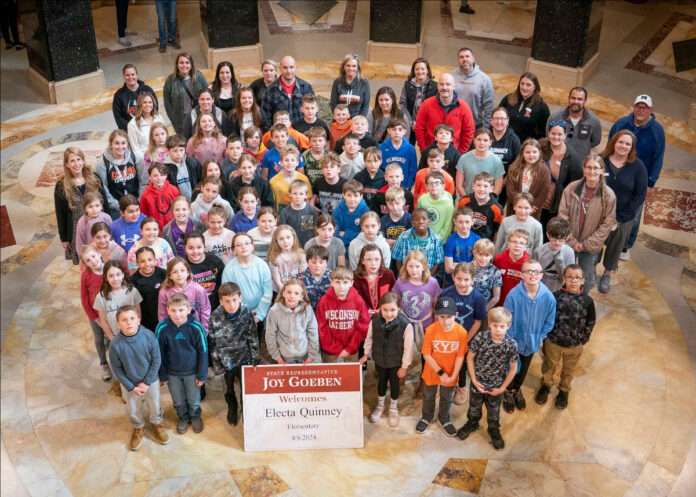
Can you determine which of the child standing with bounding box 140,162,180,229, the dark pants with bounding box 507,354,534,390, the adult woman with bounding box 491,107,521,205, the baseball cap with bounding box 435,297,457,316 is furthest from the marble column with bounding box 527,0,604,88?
the baseball cap with bounding box 435,297,457,316

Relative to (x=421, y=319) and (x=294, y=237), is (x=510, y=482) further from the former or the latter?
(x=294, y=237)

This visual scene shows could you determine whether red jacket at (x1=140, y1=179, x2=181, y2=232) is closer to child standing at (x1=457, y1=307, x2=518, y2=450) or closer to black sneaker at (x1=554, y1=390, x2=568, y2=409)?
child standing at (x1=457, y1=307, x2=518, y2=450)

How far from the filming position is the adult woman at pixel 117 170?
27.7 feet

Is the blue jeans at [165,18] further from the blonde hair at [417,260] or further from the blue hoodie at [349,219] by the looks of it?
the blonde hair at [417,260]

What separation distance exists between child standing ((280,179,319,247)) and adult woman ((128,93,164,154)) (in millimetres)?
2241

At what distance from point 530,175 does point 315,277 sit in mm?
2471

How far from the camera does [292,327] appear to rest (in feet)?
22.1

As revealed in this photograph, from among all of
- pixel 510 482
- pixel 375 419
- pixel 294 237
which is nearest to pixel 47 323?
pixel 294 237

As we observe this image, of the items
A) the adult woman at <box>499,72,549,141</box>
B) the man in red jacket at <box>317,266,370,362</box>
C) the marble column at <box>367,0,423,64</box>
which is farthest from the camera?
the marble column at <box>367,0,423,64</box>

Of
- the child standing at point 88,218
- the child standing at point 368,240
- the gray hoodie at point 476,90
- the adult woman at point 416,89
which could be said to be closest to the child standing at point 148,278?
the child standing at point 88,218

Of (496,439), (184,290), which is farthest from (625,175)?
(184,290)

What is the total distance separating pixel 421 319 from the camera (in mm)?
7012

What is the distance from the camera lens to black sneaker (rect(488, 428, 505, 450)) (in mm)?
6855

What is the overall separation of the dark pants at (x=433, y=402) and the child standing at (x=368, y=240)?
1155mm
